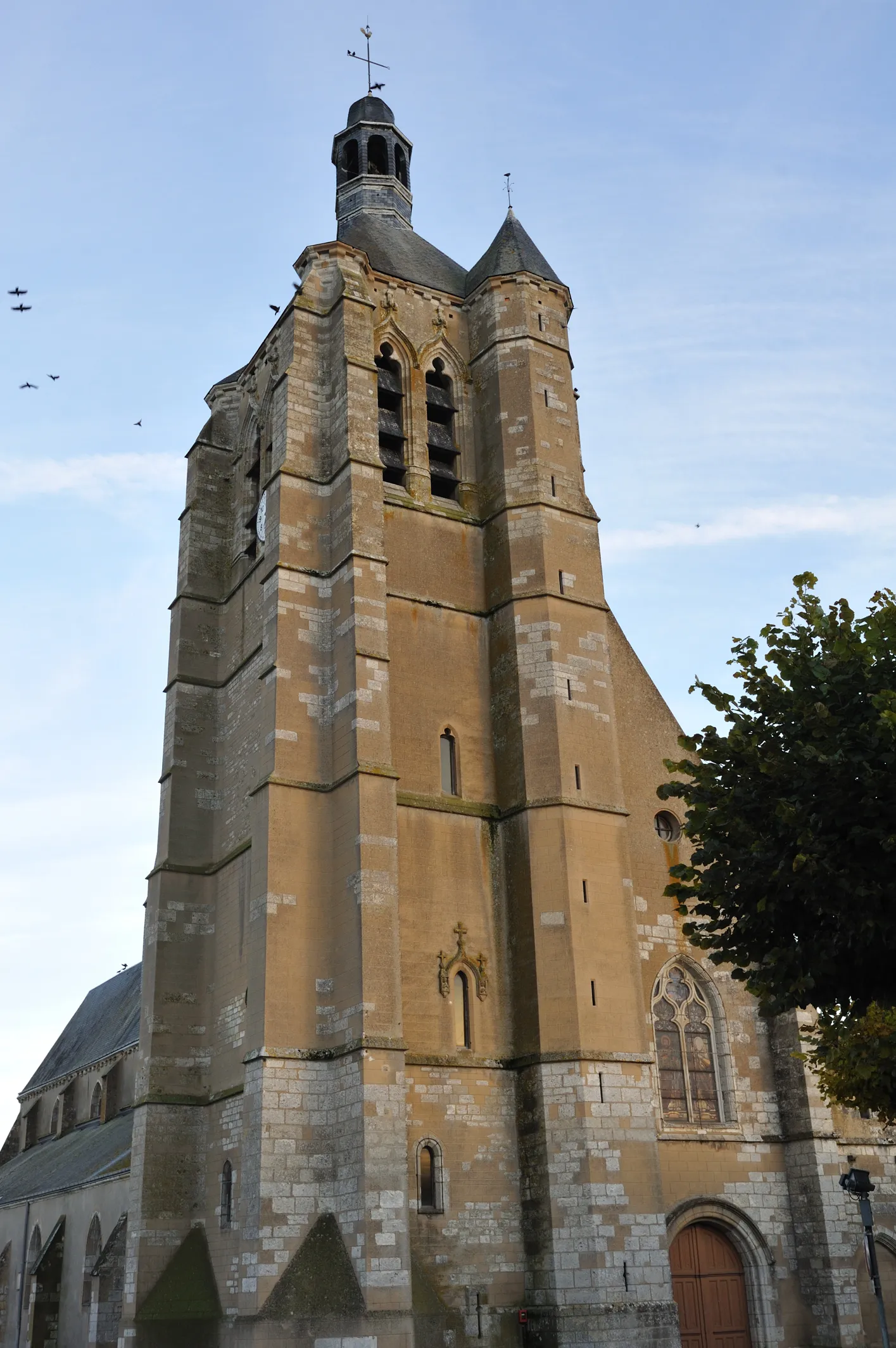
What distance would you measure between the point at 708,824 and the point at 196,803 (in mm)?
11878

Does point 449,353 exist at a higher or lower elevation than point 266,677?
higher

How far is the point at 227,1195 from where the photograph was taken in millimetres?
18891

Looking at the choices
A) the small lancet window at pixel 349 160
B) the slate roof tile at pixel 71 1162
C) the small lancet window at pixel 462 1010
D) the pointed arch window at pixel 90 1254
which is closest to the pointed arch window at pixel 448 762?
the small lancet window at pixel 462 1010

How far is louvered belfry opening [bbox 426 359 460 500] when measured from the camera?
23109mm

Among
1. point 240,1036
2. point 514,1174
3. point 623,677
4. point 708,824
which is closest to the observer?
point 708,824

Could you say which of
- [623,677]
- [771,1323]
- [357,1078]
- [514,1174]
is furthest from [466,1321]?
[623,677]

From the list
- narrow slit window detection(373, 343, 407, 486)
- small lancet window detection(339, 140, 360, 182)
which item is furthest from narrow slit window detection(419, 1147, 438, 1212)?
small lancet window detection(339, 140, 360, 182)

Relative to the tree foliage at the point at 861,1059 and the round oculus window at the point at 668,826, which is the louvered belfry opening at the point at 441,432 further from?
the tree foliage at the point at 861,1059

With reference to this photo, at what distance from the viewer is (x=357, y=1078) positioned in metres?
16.9

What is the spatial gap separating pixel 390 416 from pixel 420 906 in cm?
899

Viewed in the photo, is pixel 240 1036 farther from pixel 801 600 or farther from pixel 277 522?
pixel 801 600

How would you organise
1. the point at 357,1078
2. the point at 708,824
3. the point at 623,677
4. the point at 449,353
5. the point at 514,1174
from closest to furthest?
the point at 708,824 < the point at 357,1078 < the point at 514,1174 < the point at 623,677 < the point at 449,353

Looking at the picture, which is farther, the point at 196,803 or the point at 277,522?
the point at 196,803

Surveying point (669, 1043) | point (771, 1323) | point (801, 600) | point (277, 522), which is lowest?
point (771, 1323)
